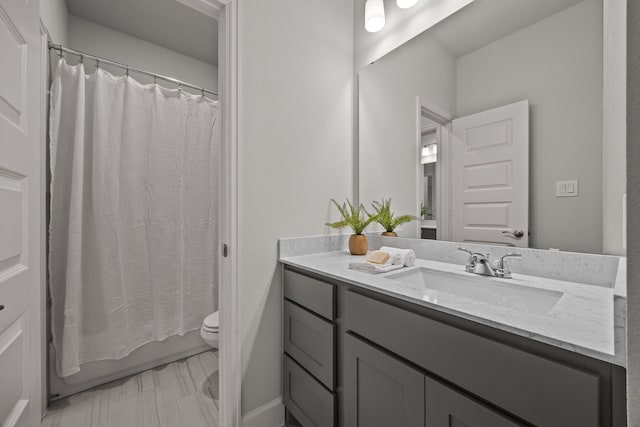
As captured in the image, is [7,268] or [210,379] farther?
[210,379]

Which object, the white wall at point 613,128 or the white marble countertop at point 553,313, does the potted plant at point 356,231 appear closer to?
the white marble countertop at point 553,313

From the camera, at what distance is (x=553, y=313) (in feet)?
2.27

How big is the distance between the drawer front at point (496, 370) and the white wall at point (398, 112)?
30.9 inches

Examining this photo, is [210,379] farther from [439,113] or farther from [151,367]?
[439,113]

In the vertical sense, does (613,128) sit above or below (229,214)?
above

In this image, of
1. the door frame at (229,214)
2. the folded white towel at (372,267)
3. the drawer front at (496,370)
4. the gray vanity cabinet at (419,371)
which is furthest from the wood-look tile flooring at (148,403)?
the drawer front at (496,370)

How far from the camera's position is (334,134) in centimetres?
170

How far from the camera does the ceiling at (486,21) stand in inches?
41.6

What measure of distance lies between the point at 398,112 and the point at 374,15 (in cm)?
54

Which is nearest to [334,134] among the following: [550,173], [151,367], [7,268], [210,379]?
[550,173]

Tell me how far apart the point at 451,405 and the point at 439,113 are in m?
1.20

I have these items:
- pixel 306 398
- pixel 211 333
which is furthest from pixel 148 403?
pixel 306 398

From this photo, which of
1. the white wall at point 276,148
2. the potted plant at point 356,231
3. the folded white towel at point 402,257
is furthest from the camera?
the potted plant at point 356,231

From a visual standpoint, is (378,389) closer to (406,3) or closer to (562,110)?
(562,110)
